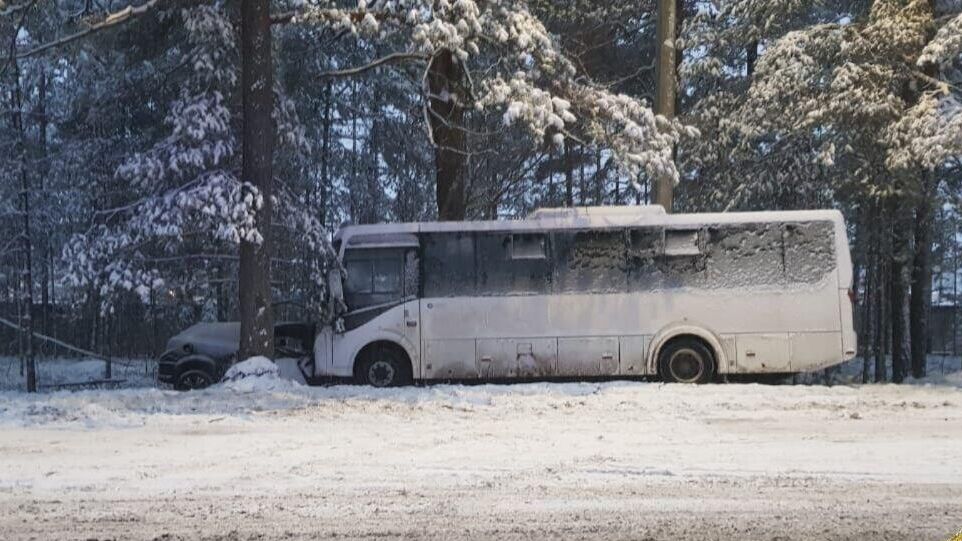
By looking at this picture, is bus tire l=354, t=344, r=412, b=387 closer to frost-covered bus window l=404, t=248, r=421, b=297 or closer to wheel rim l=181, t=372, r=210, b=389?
frost-covered bus window l=404, t=248, r=421, b=297

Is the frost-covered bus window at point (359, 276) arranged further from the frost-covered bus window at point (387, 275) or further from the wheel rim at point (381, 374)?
the wheel rim at point (381, 374)

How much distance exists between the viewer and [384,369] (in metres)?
14.7

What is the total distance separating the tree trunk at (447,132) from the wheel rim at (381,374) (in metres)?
4.01

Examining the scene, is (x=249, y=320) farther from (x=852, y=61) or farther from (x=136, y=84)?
(x=852, y=61)

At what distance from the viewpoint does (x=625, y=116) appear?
46.4 ft

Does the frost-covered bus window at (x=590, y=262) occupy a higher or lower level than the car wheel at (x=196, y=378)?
higher

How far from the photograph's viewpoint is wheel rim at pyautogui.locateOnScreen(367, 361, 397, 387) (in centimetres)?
1465

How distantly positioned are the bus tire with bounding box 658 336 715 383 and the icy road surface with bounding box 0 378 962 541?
1664 millimetres

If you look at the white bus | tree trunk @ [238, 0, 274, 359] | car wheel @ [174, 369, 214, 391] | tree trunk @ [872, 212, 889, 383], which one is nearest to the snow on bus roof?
the white bus

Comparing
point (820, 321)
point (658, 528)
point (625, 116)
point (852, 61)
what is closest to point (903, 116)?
point (852, 61)

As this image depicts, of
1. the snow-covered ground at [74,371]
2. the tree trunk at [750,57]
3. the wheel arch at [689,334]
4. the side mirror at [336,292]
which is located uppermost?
the tree trunk at [750,57]

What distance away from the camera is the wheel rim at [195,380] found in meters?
15.2

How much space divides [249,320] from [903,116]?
11554mm

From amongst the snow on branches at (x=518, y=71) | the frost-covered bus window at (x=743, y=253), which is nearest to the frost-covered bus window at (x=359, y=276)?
the snow on branches at (x=518, y=71)
